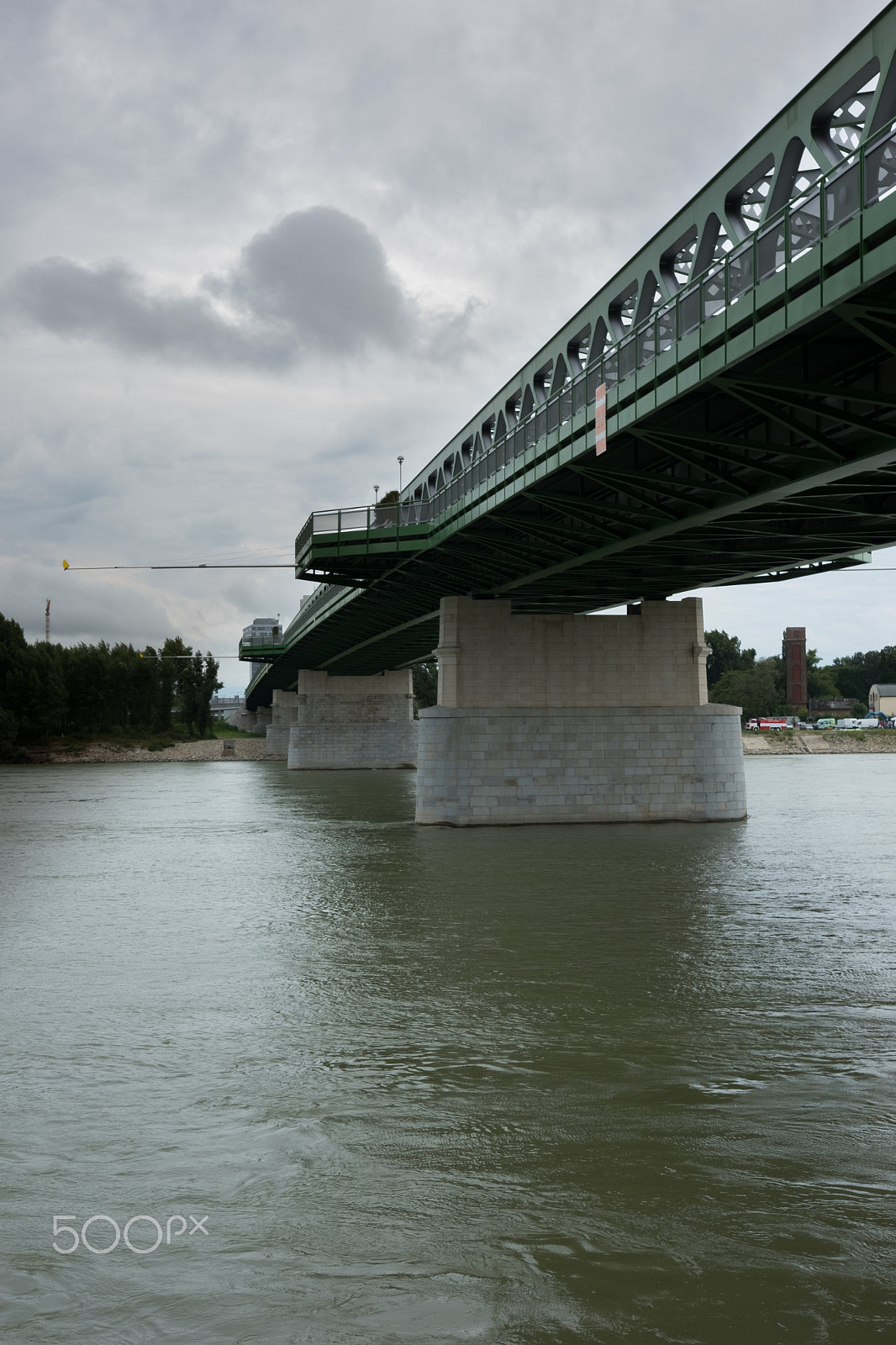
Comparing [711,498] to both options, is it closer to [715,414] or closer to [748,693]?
[715,414]

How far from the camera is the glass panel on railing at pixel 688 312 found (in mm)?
15578

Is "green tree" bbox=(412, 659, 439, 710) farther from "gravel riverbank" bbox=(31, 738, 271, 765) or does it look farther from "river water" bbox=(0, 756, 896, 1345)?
"river water" bbox=(0, 756, 896, 1345)

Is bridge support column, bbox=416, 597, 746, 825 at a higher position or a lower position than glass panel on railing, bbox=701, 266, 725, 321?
lower

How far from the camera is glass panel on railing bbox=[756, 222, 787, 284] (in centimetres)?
1375

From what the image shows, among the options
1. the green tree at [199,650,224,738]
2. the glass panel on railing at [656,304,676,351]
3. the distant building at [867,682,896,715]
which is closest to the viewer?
the glass panel on railing at [656,304,676,351]

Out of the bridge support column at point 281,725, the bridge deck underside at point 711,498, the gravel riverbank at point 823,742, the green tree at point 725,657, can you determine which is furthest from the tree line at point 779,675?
the bridge deck underside at point 711,498

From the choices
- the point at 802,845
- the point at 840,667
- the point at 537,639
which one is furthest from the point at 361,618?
the point at 840,667

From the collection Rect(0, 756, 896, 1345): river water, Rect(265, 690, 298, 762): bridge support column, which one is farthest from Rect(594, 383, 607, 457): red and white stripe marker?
Rect(265, 690, 298, 762): bridge support column

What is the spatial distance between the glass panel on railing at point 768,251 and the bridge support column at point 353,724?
65.3 metres

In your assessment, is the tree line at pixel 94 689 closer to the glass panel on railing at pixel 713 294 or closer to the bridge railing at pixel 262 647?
the bridge railing at pixel 262 647

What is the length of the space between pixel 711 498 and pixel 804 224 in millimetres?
9206

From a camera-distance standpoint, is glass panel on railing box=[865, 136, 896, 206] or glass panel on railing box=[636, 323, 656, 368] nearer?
glass panel on railing box=[865, 136, 896, 206]

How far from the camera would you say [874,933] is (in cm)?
1591

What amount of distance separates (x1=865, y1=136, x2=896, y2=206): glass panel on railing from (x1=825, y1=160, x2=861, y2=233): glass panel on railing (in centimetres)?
16
